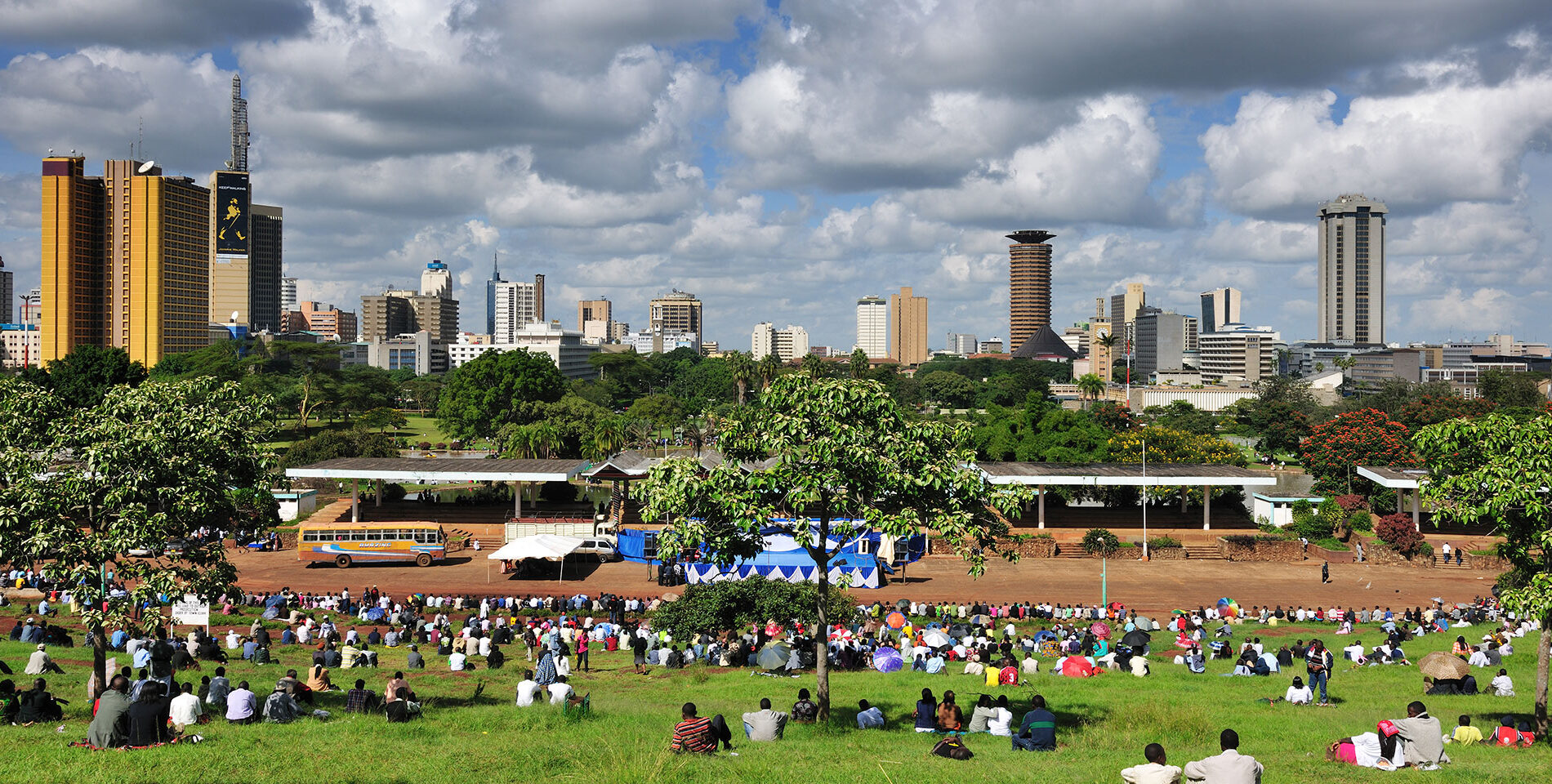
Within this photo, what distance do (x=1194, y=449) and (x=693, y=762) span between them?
63180mm

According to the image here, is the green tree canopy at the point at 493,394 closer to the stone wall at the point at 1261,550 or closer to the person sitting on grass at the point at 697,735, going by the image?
the stone wall at the point at 1261,550

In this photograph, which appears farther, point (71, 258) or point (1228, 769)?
point (71, 258)

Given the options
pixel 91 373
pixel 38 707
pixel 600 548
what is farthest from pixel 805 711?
pixel 91 373

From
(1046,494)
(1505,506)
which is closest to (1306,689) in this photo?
(1505,506)

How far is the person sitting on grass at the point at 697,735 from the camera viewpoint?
14.6 meters

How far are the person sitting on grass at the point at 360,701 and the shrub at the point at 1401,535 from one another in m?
44.9

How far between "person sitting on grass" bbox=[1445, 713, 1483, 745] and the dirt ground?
2046 centimetres

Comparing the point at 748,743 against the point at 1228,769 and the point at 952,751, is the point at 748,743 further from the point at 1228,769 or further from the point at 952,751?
the point at 1228,769

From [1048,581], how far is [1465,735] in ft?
85.2

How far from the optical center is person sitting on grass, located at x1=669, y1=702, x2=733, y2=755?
48.0 ft

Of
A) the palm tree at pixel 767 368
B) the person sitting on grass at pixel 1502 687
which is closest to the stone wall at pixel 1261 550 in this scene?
the person sitting on grass at pixel 1502 687

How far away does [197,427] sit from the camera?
54.2ft

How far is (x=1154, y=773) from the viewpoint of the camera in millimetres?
12094

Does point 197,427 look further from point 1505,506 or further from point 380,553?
point 380,553
